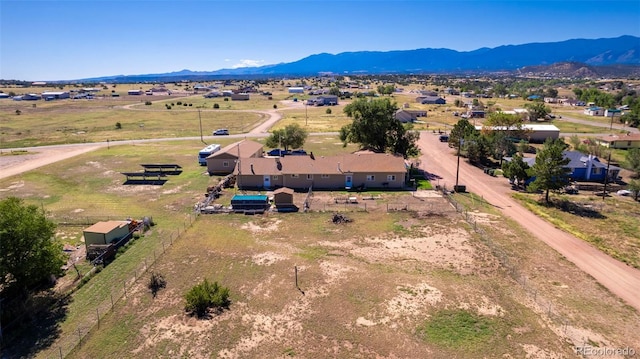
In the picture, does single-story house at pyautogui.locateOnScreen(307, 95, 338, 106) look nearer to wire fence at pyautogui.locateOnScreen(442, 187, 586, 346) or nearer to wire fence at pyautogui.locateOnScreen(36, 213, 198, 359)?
wire fence at pyautogui.locateOnScreen(442, 187, 586, 346)

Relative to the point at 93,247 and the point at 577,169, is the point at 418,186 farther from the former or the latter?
the point at 93,247

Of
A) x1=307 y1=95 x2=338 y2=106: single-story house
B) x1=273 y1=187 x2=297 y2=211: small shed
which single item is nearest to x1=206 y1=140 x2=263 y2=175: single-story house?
x1=273 y1=187 x2=297 y2=211: small shed

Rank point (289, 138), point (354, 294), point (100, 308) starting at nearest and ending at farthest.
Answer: point (100, 308) < point (354, 294) < point (289, 138)

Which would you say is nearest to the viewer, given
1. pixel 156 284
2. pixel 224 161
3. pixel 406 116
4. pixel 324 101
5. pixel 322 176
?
pixel 156 284

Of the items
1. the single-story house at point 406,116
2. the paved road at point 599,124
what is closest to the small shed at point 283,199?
the single-story house at point 406,116

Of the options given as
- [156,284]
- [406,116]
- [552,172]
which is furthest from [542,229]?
[406,116]

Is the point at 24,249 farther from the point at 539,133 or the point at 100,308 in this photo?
the point at 539,133
